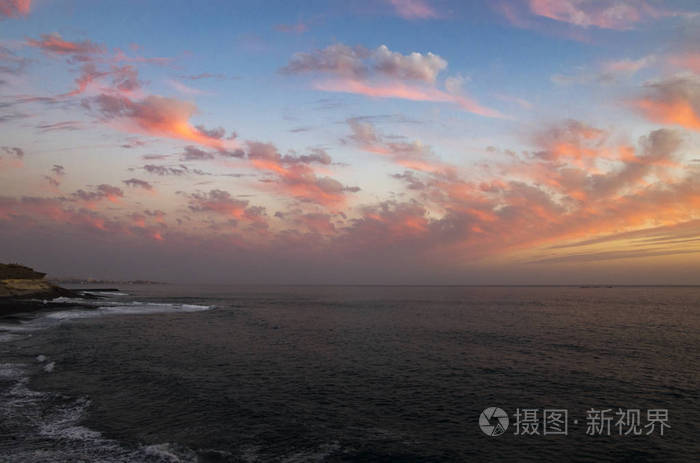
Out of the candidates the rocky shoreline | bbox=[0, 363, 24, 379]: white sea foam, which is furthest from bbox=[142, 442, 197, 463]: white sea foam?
the rocky shoreline

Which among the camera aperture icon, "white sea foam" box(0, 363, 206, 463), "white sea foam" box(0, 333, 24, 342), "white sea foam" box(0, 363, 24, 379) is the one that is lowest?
"white sea foam" box(0, 333, 24, 342)

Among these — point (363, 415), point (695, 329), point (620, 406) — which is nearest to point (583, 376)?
point (620, 406)

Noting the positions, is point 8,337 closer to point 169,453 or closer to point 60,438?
point 60,438

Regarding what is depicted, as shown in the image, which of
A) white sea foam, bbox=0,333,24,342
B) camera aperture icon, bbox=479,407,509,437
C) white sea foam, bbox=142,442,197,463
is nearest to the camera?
white sea foam, bbox=142,442,197,463

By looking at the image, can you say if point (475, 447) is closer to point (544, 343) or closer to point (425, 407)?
point (425, 407)

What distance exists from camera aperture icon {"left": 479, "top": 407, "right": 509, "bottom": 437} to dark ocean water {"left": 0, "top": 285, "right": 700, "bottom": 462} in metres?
0.44

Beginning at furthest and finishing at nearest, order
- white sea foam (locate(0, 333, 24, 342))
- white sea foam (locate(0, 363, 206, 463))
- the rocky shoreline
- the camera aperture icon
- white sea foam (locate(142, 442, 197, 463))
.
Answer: the rocky shoreline < white sea foam (locate(0, 333, 24, 342)) < the camera aperture icon < white sea foam (locate(142, 442, 197, 463)) < white sea foam (locate(0, 363, 206, 463))

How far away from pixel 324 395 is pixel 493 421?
10.3m

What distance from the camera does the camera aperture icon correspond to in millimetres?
19353

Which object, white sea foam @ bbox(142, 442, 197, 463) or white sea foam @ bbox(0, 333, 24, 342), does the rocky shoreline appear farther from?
white sea foam @ bbox(142, 442, 197, 463)

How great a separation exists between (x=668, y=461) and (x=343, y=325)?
165 feet

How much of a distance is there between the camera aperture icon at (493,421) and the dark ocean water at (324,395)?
0.44 meters

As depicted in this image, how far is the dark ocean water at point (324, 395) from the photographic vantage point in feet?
55.1

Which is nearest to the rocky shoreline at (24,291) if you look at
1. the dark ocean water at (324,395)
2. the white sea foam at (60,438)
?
the dark ocean water at (324,395)
